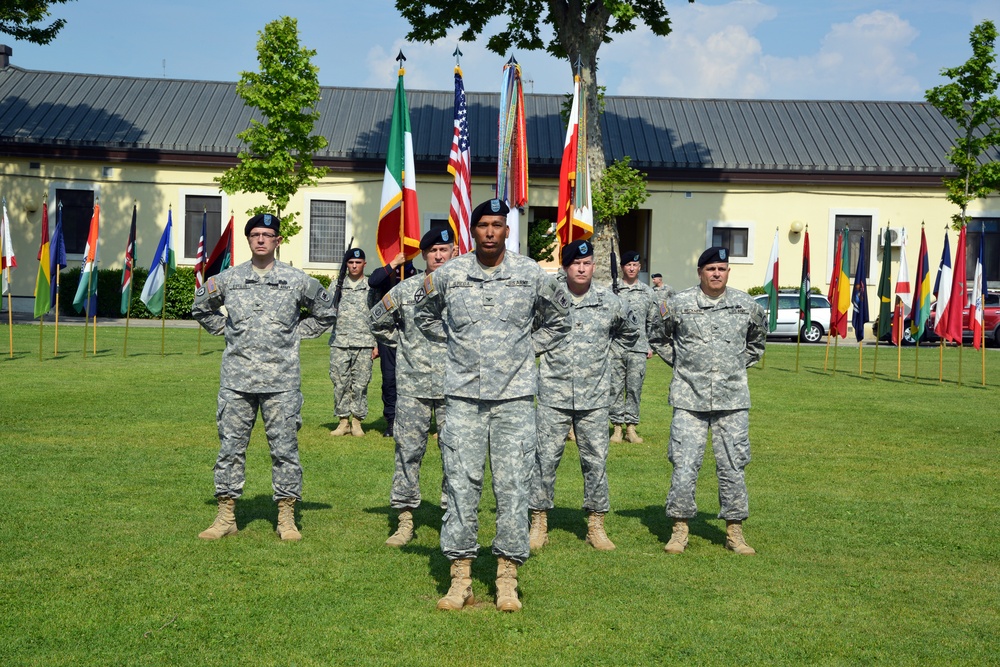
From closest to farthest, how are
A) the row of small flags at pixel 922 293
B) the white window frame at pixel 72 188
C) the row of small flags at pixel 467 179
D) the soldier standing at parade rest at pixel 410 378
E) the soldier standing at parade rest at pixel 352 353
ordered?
the soldier standing at parade rest at pixel 410 378, the row of small flags at pixel 467 179, the soldier standing at parade rest at pixel 352 353, the row of small flags at pixel 922 293, the white window frame at pixel 72 188

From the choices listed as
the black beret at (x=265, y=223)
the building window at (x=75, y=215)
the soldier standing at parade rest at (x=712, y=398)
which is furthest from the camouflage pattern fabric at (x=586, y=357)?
the building window at (x=75, y=215)

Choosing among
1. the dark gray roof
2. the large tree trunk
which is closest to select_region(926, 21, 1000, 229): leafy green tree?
the dark gray roof

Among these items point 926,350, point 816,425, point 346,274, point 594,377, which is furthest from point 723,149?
point 594,377

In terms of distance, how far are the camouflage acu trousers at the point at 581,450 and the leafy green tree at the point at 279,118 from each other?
81.4 ft

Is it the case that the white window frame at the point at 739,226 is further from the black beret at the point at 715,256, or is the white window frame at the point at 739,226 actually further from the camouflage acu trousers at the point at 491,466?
the camouflage acu trousers at the point at 491,466

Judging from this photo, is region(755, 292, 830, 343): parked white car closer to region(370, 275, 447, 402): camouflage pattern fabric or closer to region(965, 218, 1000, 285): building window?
region(965, 218, 1000, 285): building window

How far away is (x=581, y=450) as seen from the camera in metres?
8.02

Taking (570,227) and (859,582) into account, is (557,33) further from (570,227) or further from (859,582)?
(859,582)

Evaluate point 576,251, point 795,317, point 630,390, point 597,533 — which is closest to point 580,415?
point 597,533

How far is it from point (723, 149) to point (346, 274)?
27863mm

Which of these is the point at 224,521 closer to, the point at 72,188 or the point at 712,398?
the point at 712,398

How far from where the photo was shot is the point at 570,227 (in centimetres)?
1021

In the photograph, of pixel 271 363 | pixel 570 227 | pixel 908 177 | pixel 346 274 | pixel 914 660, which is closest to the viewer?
pixel 914 660

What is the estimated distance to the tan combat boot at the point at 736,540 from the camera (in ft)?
25.5
